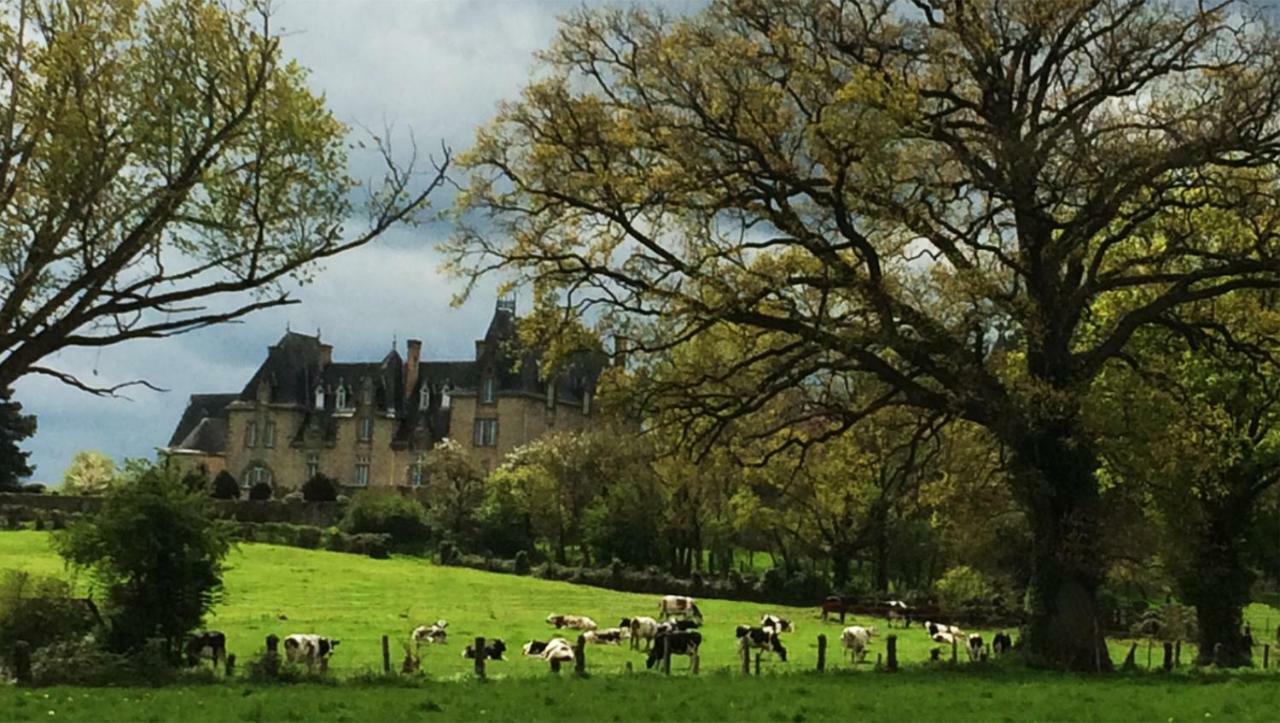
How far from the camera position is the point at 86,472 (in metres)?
95.8

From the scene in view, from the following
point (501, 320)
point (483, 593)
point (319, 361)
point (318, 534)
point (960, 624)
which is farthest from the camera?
point (319, 361)

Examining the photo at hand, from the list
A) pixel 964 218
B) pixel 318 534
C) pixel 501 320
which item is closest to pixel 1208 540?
pixel 964 218

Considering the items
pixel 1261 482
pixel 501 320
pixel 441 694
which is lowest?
pixel 441 694

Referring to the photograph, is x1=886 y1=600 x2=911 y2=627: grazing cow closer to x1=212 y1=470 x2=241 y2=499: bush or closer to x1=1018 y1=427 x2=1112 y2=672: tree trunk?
x1=1018 y1=427 x2=1112 y2=672: tree trunk

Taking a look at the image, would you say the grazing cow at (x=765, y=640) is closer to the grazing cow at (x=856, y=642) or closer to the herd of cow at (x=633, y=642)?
the herd of cow at (x=633, y=642)

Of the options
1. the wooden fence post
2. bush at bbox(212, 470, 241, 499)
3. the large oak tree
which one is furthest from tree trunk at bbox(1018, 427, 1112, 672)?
bush at bbox(212, 470, 241, 499)

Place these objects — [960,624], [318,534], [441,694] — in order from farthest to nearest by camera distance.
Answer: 1. [318,534]
2. [960,624]
3. [441,694]

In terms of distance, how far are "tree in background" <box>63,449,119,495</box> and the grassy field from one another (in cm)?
3397

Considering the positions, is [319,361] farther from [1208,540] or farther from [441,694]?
[441,694]

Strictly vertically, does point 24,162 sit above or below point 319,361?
below

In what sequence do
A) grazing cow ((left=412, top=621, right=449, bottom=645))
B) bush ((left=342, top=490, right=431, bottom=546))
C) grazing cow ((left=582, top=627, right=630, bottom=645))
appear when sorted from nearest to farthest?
1. grazing cow ((left=412, top=621, right=449, bottom=645))
2. grazing cow ((left=582, top=627, right=630, bottom=645))
3. bush ((left=342, top=490, right=431, bottom=546))

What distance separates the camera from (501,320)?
9806 centimetres

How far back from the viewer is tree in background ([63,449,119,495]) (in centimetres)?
9212

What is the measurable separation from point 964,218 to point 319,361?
88552 millimetres
